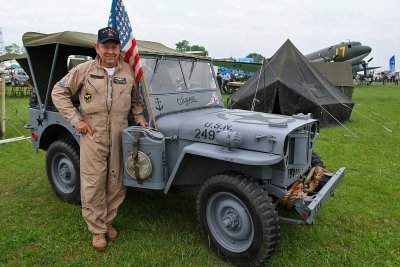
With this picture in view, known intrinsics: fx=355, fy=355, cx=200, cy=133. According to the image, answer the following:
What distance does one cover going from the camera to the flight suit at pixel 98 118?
11.1 ft

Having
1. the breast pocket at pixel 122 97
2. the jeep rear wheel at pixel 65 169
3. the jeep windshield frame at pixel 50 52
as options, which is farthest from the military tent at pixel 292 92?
the breast pocket at pixel 122 97

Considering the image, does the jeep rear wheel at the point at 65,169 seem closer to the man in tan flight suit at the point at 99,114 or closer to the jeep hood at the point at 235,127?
the man in tan flight suit at the point at 99,114

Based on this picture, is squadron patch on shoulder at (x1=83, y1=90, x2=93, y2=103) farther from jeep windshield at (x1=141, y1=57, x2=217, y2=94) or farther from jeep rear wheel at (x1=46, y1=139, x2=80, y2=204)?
jeep rear wheel at (x1=46, y1=139, x2=80, y2=204)

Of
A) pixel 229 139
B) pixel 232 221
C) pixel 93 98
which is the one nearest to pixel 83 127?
pixel 93 98

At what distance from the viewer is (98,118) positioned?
11.2ft

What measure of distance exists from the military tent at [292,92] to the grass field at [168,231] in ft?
13.8

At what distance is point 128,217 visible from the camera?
4.18 m

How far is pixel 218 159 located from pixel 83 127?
1317mm

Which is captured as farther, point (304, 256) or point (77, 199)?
point (77, 199)

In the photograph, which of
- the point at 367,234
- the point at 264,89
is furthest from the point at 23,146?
the point at 367,234

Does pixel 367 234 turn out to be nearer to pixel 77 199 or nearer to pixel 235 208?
pixel 235 208

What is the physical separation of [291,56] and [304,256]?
8318 millimetres

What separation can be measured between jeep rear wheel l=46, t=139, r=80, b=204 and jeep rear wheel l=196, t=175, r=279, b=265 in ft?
6.13

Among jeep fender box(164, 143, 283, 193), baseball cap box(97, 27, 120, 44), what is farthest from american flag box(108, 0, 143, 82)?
jeep fender box(164, 143, 283, 193)
